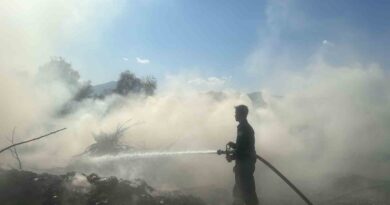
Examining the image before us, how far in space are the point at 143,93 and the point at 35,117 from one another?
31.1m

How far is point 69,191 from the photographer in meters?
9.32

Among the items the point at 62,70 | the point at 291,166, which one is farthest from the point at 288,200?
the point at 62,70

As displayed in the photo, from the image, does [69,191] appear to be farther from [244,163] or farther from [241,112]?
[241,112]

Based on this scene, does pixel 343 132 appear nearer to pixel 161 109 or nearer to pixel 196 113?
pixel 196 113

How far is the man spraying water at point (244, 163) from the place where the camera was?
7.13 m

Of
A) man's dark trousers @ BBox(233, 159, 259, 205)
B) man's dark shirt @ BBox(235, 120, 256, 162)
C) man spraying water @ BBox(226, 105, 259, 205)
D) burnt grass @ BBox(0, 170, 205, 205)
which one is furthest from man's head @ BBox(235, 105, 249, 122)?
burnt grass @ BBox(0, 170, 205, 205)

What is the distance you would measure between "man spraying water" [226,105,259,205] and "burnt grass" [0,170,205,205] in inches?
123

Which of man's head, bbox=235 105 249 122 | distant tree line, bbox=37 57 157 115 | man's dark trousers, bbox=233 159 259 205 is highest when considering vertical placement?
distant tree line, bbox=37 57 157 115

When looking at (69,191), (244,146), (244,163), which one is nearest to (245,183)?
(244,163)

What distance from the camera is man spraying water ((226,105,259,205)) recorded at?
7.13 meters

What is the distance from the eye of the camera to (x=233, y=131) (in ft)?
69.8

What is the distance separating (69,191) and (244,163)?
4.11 metres

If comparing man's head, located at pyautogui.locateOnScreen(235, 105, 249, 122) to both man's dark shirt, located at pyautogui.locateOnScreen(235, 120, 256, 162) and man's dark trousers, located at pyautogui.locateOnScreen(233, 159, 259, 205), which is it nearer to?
man's dark shirt, located at pyautogui.locateOnScreen(235, 120, 256, 162)

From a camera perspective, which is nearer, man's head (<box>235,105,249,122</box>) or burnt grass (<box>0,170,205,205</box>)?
man's head (<box>235,105,249,122</box>)
